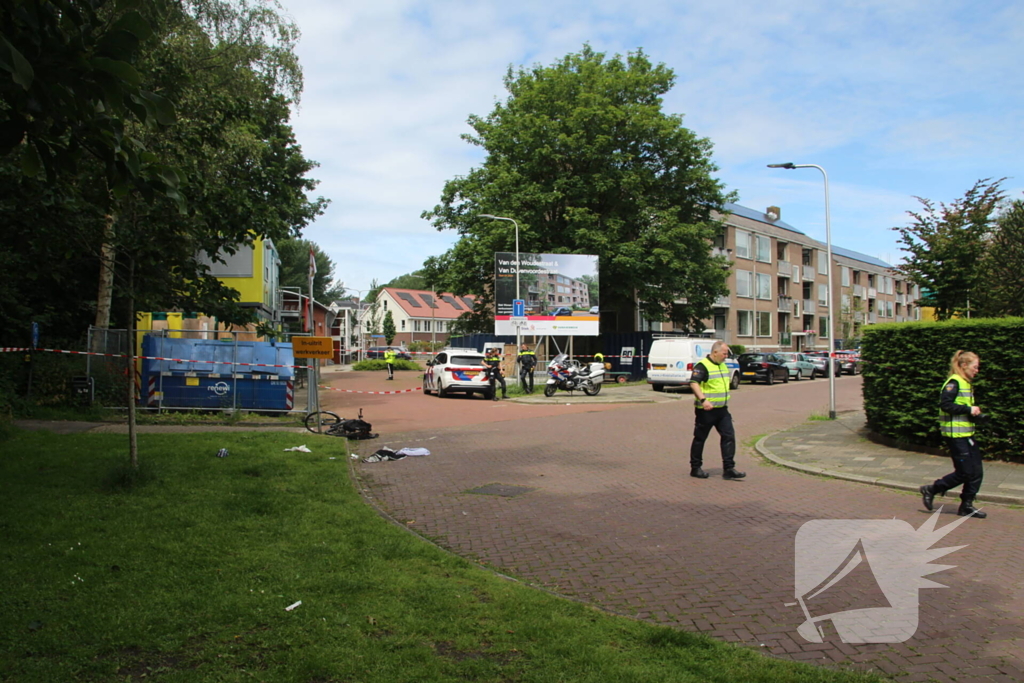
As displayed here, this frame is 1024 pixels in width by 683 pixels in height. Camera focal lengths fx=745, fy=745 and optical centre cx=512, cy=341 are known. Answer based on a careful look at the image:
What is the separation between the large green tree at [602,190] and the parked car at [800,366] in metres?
4.98

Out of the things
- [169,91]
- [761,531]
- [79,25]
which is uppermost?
[169,91]

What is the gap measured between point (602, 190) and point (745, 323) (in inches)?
994

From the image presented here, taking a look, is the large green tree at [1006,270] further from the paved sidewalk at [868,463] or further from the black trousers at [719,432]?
the black trousers at [719,432]

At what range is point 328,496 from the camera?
7734mm

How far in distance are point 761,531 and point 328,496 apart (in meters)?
4.28

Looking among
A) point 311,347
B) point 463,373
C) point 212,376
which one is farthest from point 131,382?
point 463,373

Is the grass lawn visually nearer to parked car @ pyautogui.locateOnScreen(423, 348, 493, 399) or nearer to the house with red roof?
parked car @ pyautogui.locateOnScreen(423, 348, 493, 399)

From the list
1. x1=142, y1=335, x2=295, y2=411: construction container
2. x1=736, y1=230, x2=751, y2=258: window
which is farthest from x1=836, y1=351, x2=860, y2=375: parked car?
x1=142, y1=335, x2=295, y2=411: construction container

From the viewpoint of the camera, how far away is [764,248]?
188 ft

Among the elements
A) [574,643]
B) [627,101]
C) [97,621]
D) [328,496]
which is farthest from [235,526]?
[627,101]

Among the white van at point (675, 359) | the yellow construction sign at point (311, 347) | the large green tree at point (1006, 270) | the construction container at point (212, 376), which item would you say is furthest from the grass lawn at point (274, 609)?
the white van at point (675, 359)

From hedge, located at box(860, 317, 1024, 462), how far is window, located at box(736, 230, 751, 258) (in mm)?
42754

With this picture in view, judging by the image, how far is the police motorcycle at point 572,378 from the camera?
2547cm

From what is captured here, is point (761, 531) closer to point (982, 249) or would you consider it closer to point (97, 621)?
point (97, 621)
